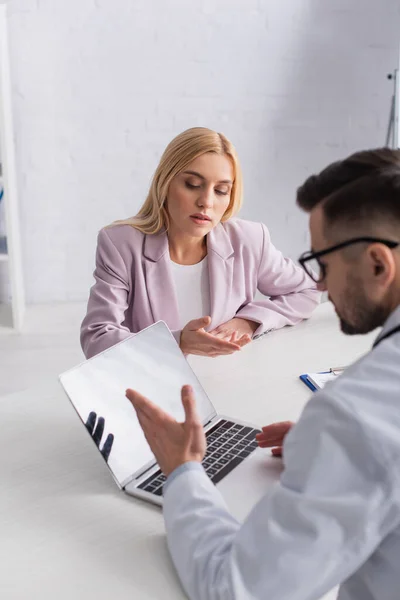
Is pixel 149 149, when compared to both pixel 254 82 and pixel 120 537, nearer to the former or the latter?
pixel 254 82

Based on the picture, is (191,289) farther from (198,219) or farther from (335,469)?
(335,469)

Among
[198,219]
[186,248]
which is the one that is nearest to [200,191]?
[198,219]

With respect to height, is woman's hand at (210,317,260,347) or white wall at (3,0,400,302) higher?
white wall at (3,0,400,302)

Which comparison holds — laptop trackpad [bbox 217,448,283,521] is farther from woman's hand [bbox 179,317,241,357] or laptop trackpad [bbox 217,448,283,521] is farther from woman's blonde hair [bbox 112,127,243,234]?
woman's blonde hair [bbox 112,127,243,234]

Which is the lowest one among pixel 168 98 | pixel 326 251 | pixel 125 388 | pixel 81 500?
pixel 81 500

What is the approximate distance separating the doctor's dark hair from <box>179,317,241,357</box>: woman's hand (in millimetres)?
602

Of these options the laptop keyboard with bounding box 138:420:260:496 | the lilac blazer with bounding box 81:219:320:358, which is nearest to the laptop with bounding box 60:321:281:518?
the laptop keyboard with bounding box 138:420:260:496

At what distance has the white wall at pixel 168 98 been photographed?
3047mm

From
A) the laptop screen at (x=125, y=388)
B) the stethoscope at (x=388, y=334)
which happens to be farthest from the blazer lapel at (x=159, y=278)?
the stethoscope at (x=388, y=334)

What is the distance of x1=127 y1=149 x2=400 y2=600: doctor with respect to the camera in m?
0.58

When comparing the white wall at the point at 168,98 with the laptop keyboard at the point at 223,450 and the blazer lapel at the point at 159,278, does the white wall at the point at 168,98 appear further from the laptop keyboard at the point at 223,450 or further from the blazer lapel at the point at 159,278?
the laptop keyboard at the point at 223,450

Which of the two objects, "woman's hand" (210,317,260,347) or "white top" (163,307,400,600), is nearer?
"white top" (163,307,400,600)

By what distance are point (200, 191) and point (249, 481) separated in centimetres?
84

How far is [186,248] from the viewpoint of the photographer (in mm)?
1738
